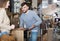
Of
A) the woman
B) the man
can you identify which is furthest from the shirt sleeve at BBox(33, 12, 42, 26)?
the woman

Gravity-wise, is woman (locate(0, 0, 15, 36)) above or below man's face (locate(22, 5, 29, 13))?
below

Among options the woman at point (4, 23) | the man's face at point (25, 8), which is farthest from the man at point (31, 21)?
the woman at point (4, 23)

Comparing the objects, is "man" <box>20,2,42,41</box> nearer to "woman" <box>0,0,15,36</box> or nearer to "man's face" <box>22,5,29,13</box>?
"man's face" <box>22,5,29,13</box>

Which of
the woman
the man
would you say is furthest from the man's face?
the woman

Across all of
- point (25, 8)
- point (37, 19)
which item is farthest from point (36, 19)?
point (25, 8)

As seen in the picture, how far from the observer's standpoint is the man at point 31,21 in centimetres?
199

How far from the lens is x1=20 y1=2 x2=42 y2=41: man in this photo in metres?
1.99

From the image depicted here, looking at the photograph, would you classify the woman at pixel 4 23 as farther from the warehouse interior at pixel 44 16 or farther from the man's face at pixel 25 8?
the man's face at pixel 25 8

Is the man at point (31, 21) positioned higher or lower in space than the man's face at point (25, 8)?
lower

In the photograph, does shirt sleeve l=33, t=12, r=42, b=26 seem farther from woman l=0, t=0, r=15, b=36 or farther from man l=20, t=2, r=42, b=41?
woman l=0, t=0, r=15, b=36

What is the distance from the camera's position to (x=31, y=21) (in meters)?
2.00

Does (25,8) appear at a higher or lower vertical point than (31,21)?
higher

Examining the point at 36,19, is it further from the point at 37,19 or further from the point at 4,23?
the point at 4,23

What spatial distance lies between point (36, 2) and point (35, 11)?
0.07 meters
